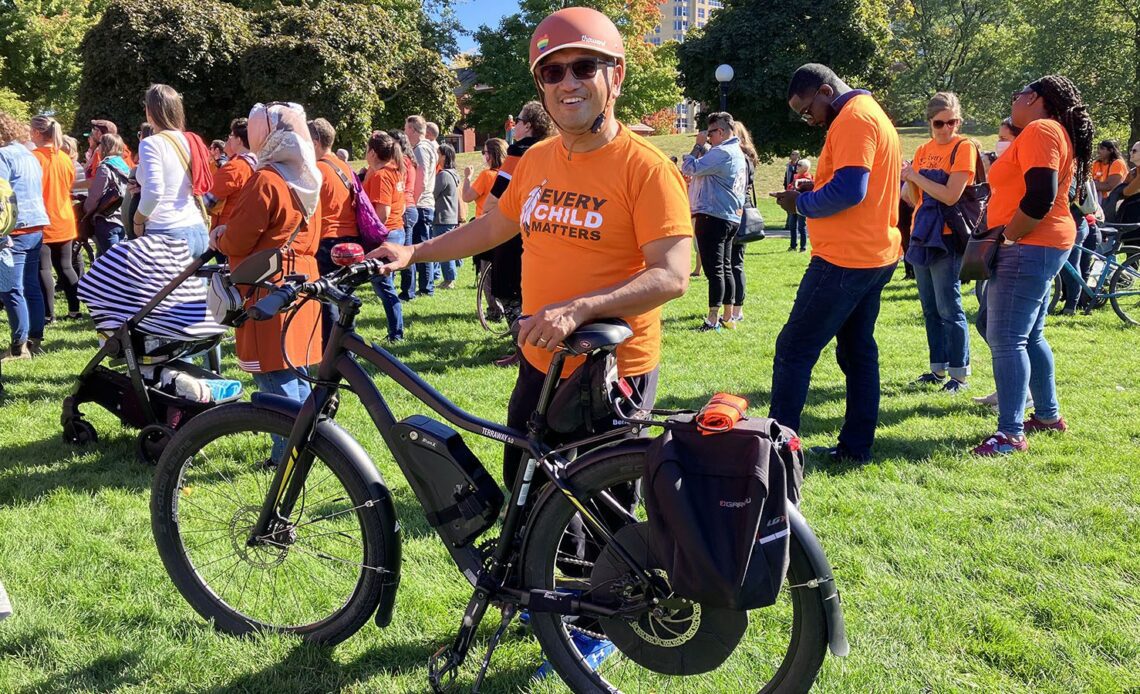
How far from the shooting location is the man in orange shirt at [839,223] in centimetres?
422

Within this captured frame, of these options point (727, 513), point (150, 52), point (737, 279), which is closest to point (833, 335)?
point (727, 513)

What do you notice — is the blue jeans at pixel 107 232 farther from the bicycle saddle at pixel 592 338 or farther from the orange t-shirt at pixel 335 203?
the bicycle saddle at pixel 592 338

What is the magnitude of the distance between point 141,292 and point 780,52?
103ft

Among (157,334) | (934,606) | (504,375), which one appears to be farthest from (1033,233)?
(157,334)

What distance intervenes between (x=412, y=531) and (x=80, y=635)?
4.54 ft

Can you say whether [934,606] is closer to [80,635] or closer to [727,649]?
[727,649]

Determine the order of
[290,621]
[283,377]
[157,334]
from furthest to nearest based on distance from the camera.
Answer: [157,334]
[283,377]
[290,621]

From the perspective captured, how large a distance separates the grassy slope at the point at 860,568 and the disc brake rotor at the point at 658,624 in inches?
22.1

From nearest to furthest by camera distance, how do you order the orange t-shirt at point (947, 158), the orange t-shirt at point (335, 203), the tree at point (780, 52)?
the orange t-shirt at point (947, 158) → the orange t-shirt at point (335, 203) → the tree at point (780, 52)

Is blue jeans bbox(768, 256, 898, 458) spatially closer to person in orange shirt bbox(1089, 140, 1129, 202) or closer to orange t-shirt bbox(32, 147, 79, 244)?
orange t-shirt bbox(32, 147, 79, 244)

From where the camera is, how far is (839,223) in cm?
Answer: 434

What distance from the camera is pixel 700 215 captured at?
27.7 ft

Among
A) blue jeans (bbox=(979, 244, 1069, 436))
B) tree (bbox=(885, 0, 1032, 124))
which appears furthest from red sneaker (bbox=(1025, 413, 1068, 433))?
tree (bbox=(885, 0, 1032, 124))

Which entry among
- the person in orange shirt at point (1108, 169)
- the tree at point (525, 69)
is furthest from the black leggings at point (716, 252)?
the tree at point (525, 69)
